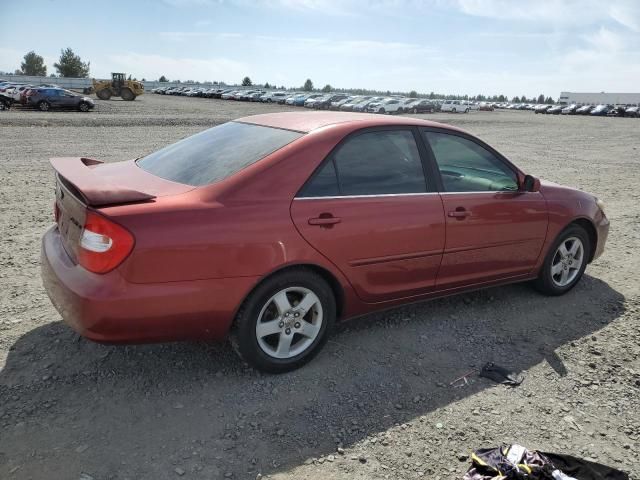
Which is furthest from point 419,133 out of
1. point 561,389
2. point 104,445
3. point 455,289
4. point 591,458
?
point 104,445

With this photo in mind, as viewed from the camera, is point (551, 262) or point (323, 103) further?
point (323, 103)

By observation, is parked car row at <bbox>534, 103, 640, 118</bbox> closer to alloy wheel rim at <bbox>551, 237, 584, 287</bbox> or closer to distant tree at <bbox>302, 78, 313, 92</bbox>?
alloy wheel rim at <bbox>551, 237, 584, 287</bbox>

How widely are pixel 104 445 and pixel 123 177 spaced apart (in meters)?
1.68

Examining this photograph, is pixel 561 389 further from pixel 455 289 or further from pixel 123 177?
pixel 123 177

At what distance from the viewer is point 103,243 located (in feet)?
8.97

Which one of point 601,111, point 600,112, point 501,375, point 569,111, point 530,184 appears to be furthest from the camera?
point 569,111

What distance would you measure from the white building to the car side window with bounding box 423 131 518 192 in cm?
12078

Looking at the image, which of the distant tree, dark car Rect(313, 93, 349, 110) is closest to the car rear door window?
dark car Rect(313, 93, 349, 110)

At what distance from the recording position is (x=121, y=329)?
2.78m

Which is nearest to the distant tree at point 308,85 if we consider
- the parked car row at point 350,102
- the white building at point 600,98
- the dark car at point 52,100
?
the white building at point 600,98

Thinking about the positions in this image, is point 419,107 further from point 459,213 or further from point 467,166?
point 459,213

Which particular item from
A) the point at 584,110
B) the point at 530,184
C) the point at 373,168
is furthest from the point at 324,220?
the point at 584,110

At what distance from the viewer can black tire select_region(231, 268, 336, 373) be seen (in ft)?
10.2

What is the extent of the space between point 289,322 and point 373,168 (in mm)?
1196
